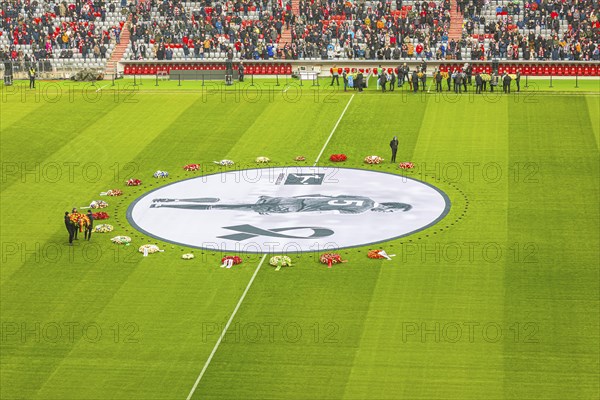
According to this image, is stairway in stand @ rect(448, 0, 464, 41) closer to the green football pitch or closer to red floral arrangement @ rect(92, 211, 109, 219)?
the green football pitch

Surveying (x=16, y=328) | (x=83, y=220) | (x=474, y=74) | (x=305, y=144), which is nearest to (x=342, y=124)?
(x=305, y=144)

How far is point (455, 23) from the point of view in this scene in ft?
352

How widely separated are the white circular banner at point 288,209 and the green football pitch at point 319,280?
1.08 metres

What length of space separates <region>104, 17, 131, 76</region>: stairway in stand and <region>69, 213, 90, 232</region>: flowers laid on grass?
4410 cm

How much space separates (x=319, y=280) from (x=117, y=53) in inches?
2207

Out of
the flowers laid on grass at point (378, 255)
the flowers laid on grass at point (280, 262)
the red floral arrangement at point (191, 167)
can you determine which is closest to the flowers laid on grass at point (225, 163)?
the red floral arrangement at point (191, 167)

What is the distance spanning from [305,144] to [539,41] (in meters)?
29.3

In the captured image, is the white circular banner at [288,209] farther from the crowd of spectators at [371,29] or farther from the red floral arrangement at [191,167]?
the crowd of spectators at [371,29]

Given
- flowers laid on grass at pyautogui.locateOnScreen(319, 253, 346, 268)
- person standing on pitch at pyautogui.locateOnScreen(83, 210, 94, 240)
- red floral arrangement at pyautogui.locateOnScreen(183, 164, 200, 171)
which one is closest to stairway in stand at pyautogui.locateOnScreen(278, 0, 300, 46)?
red floral arrangement at pyautogui.locateOnScreen(183, 164, 200, 171)

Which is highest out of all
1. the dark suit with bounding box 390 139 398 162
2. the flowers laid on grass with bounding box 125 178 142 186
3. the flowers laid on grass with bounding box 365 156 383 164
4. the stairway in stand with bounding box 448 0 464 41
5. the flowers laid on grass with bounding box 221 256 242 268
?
the stairway in stand with bounding box 448 0 464 41

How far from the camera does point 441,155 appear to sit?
77.5m

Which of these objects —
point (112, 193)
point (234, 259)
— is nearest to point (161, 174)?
point (112, 193)

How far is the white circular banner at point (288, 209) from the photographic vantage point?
207ft

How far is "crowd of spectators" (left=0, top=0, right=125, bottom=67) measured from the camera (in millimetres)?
108500
